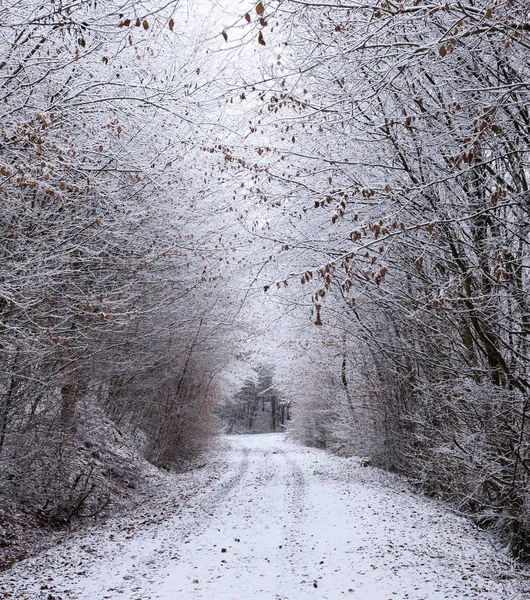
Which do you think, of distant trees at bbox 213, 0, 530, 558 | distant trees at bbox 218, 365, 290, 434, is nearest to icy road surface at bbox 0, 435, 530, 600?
distant trees at bbox 213, 0, 530, 558

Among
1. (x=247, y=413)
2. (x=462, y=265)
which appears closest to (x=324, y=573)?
(x=462, y=265)

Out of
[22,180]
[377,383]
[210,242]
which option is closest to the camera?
[22,180]

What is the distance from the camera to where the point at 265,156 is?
27.1ft

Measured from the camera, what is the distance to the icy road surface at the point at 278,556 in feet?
18.7

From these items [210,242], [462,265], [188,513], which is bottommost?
[188,513]

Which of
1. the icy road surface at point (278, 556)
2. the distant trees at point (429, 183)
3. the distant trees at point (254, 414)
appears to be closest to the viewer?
the distant trees at point (429, 183)

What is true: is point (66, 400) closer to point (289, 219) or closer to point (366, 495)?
point (289, 219)

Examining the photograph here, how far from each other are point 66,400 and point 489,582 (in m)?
7.80

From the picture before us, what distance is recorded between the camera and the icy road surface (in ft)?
18.7

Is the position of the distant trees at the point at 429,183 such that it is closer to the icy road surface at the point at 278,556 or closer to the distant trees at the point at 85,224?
the icy road surface at the point at 278,556

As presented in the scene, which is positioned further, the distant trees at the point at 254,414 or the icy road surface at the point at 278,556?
the distant trees at the point at 254,414

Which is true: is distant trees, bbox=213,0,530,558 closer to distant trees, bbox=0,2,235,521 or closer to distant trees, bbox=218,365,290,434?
distant trees, bbox=0,2,235,521

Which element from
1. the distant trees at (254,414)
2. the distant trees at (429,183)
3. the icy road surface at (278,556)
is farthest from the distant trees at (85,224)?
the distant trees at (254,414)

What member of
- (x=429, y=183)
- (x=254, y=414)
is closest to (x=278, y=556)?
(x=429, y=183)
